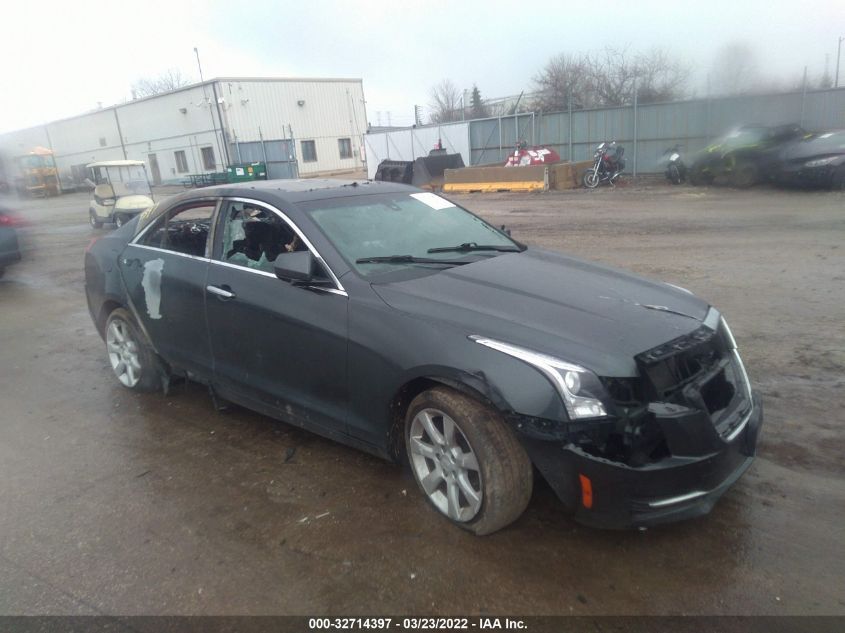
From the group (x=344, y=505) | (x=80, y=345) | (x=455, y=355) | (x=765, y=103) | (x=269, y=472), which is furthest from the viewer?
(x=765, y=103)

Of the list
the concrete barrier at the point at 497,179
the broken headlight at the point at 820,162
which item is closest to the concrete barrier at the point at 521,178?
the concrete barrier at the point at 497,179

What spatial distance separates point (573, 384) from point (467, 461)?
65 cm

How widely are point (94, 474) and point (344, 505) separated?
1681mm

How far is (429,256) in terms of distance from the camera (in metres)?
3.76

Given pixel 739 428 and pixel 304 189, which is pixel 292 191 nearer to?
pixel 304 189

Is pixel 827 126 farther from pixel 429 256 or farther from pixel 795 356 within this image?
pixel 429 256

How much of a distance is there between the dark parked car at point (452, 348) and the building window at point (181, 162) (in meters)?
43.0

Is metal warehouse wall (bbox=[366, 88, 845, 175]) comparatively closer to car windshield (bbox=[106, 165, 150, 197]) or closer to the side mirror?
car windshield (bbox=[106, 165, 150, 197])

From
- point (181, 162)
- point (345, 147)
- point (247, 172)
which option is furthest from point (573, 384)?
point (181, 162)

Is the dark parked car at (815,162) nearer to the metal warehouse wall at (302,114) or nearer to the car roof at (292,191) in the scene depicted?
the car roof at (292,191)

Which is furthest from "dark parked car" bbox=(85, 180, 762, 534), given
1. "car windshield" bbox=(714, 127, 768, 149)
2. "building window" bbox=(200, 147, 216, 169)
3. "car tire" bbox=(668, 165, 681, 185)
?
"building window" bbox=(200, 147, 216, 169)

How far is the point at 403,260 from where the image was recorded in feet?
11.9

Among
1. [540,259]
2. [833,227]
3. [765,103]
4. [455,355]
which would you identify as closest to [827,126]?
[765,103]

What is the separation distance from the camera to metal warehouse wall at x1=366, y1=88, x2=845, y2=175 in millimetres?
18594
